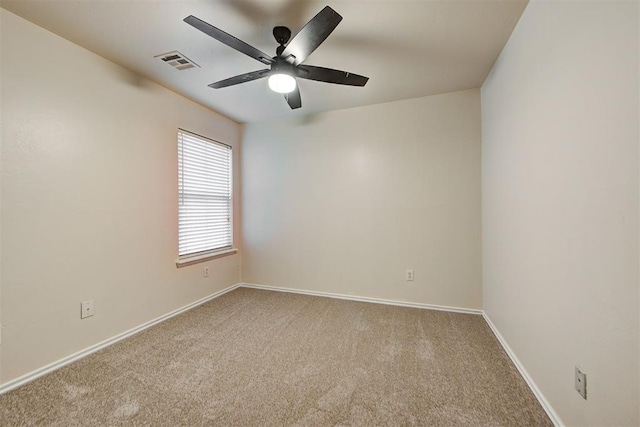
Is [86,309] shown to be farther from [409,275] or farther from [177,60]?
[409,275]

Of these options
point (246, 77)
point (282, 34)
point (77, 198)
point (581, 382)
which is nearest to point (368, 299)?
point (581, 382)

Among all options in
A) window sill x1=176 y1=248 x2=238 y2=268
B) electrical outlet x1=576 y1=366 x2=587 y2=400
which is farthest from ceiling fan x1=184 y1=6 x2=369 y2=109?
electrical outlet x1=576 y1=366 x2=587 y2=400

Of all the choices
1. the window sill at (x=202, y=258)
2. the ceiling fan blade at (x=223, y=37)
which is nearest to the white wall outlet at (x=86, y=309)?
the window sill at (x=202, y=258)

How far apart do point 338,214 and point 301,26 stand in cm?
200

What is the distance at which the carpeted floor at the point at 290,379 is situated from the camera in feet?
4.43

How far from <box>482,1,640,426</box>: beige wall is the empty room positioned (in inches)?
0.4

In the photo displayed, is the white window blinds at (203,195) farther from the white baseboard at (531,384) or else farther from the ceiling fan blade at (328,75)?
the white baseboard at (531,384)

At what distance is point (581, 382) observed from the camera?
109 cm

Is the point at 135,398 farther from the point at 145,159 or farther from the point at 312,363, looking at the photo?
the point at 145,159

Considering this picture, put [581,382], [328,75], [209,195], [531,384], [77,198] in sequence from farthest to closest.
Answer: [209,195] → [77,198] → [328,75] → [531,384] → [581,382]

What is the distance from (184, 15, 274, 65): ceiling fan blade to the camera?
1309 millimetres

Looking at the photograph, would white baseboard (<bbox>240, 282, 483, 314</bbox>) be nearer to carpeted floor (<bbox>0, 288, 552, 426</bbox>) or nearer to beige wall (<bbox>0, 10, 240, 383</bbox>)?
carpeted floor (<bbox>0, 288, 552, 426</bbox>)

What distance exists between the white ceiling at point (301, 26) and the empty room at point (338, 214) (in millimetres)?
18

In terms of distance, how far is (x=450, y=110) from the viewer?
107 inches
